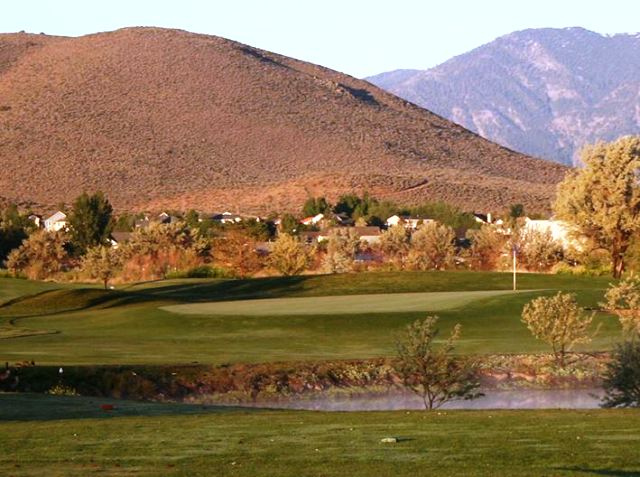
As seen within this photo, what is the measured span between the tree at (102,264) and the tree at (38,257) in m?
7.10

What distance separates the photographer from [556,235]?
262 ft

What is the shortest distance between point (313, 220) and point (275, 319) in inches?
2740

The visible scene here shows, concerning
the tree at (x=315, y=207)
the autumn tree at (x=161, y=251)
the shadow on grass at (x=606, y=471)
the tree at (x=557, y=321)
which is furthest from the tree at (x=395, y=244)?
the shadow on grass at (x=606, y=471)

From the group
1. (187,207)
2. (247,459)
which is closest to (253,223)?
(187,207)

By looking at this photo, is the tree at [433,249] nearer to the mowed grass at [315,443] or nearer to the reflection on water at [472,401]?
the reflection on water at [472,401]

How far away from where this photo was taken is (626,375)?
24.8 m

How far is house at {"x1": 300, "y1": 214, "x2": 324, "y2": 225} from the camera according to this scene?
111506 millimetres

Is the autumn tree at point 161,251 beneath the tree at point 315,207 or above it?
beneath

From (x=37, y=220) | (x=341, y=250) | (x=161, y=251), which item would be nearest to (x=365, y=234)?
(x=341, y=250)

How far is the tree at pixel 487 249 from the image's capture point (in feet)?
261

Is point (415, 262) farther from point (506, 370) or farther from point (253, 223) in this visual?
point (506, 370)

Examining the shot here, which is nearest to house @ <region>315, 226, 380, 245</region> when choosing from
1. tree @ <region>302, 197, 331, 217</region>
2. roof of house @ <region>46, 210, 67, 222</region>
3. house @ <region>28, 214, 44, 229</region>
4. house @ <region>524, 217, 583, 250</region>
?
tree @ <region>302, 197, 331, 217</region>

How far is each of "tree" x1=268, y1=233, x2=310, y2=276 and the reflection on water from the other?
1627 inches

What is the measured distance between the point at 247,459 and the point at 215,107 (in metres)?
132
